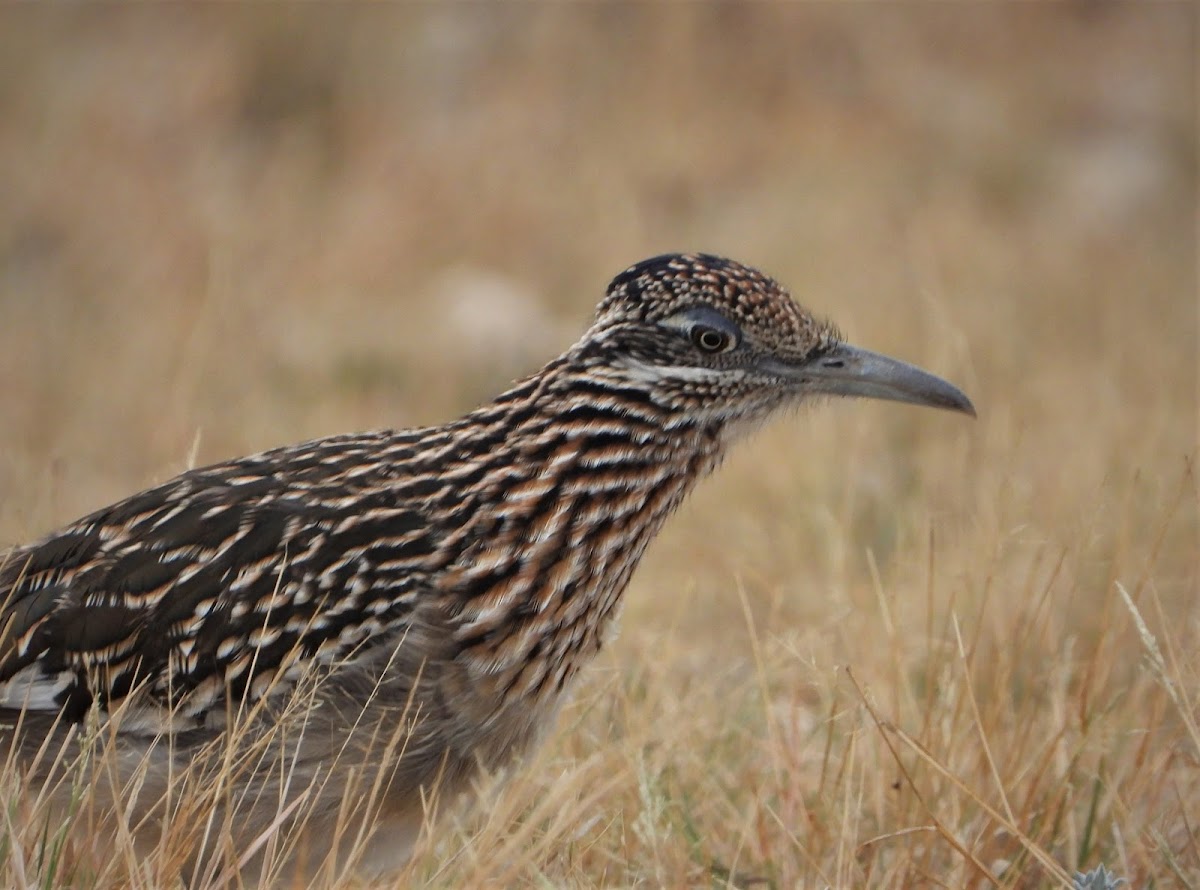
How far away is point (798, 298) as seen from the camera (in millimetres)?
8805

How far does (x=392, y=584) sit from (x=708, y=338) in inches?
36.0

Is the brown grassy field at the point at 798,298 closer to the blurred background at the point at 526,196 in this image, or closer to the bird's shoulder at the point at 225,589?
the blurred background at the point at 526,196

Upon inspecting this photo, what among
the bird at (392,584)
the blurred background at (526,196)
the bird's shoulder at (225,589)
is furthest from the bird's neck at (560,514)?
the blurred background at (526,196)

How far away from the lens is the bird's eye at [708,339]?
12.3 ft

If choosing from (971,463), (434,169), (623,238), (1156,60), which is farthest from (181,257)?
(1156,60)

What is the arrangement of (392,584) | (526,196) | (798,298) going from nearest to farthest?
(392,584) < (798,298) < (526,196)

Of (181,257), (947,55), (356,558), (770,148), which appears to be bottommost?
(356,558)

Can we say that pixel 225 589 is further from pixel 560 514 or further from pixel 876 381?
pixel 876 381

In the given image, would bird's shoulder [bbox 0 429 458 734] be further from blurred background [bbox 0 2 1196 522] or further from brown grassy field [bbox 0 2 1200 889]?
blurred background [bbox 0 2 1196 522]

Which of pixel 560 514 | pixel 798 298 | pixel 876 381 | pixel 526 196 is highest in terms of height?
pixel 526 196

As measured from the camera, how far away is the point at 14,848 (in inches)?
123

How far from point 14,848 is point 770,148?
945 centimetres

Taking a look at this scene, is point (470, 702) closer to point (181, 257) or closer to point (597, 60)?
point (181, 257)

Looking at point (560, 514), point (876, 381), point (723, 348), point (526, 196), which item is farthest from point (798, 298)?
point (560, 514)
